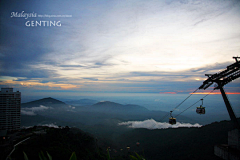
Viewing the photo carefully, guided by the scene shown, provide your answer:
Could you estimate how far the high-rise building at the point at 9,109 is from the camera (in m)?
74.6

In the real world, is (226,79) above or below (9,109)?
above

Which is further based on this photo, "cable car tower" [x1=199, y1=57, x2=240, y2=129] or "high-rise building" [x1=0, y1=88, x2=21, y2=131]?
"high-rise building" [x1=0, y1=88, x2=21, y2=131]

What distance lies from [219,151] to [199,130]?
325 feet

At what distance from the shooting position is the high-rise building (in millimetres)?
74556

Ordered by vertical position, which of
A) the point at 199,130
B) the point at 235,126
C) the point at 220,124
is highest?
the point at 235,126

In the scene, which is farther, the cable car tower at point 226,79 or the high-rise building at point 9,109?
the high-rise building at point 9,109

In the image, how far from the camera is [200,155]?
6400cm

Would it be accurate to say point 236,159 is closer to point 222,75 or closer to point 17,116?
point 222,75

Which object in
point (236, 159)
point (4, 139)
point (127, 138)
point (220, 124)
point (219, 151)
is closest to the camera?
point (236, 159)

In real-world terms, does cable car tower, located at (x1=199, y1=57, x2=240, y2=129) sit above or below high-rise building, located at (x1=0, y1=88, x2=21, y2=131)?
above

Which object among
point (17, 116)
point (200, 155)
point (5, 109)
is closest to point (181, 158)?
point (200, 155)

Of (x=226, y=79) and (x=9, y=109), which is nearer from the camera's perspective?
(x=226, y=79)

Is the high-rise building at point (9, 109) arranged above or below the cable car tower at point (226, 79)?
below

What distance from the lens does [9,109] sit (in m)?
76.1
